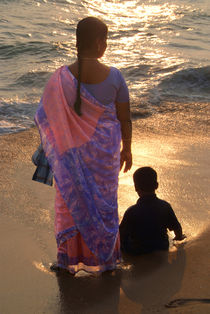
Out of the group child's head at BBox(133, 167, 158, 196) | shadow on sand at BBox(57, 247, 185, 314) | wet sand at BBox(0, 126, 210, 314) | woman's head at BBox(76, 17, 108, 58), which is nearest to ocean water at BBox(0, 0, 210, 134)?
wet sand at BBox(0, 126, 210, 314)

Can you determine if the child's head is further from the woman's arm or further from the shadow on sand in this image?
the shadow on sand

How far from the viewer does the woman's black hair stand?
2.77m

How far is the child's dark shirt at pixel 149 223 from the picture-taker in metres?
3.14

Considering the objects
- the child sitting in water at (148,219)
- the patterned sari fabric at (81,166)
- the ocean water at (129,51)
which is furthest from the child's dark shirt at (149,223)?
the ocean water at (129,51)

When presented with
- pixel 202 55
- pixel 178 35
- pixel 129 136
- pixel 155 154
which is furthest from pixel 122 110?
pixel 178 35

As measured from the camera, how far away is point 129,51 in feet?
38.0

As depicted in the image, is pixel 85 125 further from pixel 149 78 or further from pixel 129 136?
pixel 149 78

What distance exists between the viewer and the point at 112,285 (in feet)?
9.45

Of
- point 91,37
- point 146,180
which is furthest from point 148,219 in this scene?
point 91,37

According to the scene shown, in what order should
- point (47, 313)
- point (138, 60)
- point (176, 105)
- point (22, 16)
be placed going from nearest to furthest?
1. point (47, 313)
2. point (176, 105)
3. point (138, 60)
4. point (22, 16)

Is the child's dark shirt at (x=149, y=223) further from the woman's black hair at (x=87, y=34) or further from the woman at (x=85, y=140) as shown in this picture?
the woman's black hair at (x=87, y=34)

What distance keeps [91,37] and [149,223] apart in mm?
1212

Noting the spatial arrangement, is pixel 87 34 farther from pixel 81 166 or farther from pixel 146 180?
pixel 146 180

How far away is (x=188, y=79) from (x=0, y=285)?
691cm
